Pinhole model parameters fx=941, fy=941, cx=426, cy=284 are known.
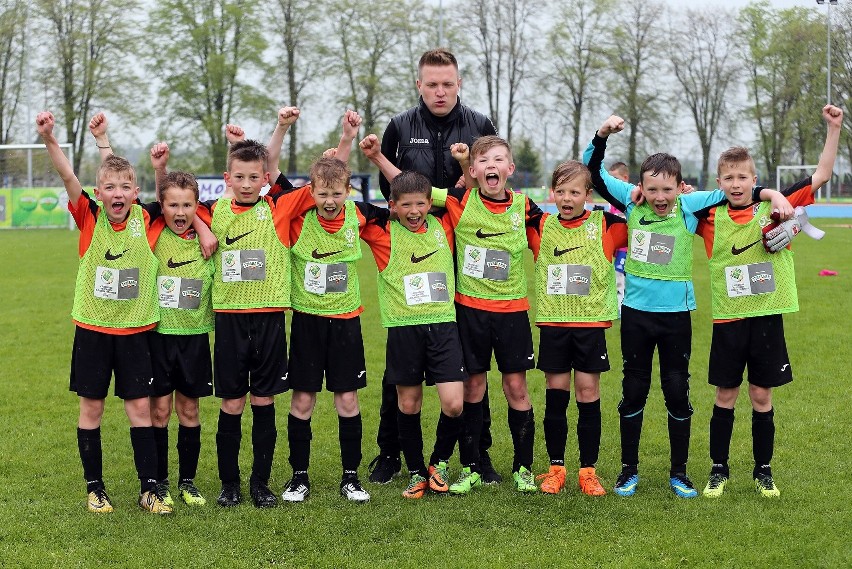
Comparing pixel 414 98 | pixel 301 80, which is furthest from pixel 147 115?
pixel 414 98

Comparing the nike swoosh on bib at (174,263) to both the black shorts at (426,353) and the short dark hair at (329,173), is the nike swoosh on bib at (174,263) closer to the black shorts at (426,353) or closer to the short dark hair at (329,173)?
the short dark hair at (329,173)

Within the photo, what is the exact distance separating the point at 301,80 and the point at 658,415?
36209mm

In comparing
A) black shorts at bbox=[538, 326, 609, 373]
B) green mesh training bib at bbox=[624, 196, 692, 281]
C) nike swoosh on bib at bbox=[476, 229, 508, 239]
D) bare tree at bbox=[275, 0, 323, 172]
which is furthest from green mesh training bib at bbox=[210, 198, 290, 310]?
bare tree at bbox=[275, 0, 323, 172]

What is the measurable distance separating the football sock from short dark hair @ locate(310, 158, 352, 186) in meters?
1.69

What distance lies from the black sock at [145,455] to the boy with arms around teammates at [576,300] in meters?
2.14

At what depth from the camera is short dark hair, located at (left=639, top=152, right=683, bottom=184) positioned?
512cm

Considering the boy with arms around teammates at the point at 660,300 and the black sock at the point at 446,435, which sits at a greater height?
the boy with arms around teammates at the point at 660,300

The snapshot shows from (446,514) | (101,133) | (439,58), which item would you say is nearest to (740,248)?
(439,58)

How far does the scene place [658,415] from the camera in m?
7.19

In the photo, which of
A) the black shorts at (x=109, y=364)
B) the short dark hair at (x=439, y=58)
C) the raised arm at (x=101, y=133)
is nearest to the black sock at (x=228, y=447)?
the black shorts at (x=109, y=364)

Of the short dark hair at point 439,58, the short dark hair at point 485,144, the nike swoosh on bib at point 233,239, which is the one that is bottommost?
the nike swoosh on bib at point 233,239

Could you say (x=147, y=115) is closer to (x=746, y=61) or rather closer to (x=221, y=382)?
(x=746, y=61)

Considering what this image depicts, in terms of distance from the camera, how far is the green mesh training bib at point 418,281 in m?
5.14

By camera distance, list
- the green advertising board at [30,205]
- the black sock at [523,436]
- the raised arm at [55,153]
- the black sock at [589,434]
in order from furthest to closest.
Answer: the green advertising board at [30,205]
the black sock at [523,436]
the black sock at [589,434]
the raised arm at [55,153]
